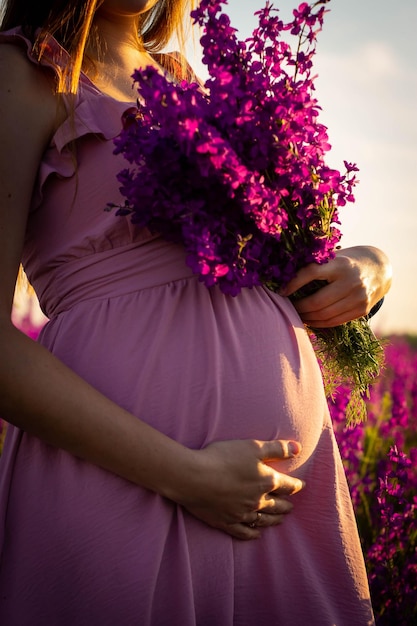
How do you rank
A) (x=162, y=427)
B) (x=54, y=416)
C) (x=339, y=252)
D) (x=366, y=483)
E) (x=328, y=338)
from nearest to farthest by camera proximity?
(x=54, y=416), (x=162, y=427), (x=339, y=252), (x=328, y=338), (x=366, y=483)

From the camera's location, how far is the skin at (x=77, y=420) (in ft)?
4.41

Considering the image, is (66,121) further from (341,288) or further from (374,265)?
(374,265)

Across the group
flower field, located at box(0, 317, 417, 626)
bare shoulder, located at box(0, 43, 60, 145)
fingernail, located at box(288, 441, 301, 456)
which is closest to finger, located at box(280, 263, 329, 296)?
fingernail, located at box(288, 441, 301, 456)

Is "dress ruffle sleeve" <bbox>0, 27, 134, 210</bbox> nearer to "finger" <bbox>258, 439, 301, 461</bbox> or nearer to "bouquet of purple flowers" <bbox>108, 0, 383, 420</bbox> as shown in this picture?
"bouquet of purple flowers" <bbox>108, 0, 383, 420</bbox>

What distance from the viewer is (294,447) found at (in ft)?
4.91

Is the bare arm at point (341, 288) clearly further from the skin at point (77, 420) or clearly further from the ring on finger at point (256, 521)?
the ring on finger at point (256, 521)

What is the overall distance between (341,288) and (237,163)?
0.52 metres

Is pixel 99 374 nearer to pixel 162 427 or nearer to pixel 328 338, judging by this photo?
pixel 162 427

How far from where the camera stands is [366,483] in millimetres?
3414

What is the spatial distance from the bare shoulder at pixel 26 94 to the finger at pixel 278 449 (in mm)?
877

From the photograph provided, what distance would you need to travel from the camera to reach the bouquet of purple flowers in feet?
4.36

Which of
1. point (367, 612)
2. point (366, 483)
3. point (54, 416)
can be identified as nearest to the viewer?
point (54, 416)

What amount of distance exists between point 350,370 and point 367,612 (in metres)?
0.68

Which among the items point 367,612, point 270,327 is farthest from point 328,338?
point 367,612
